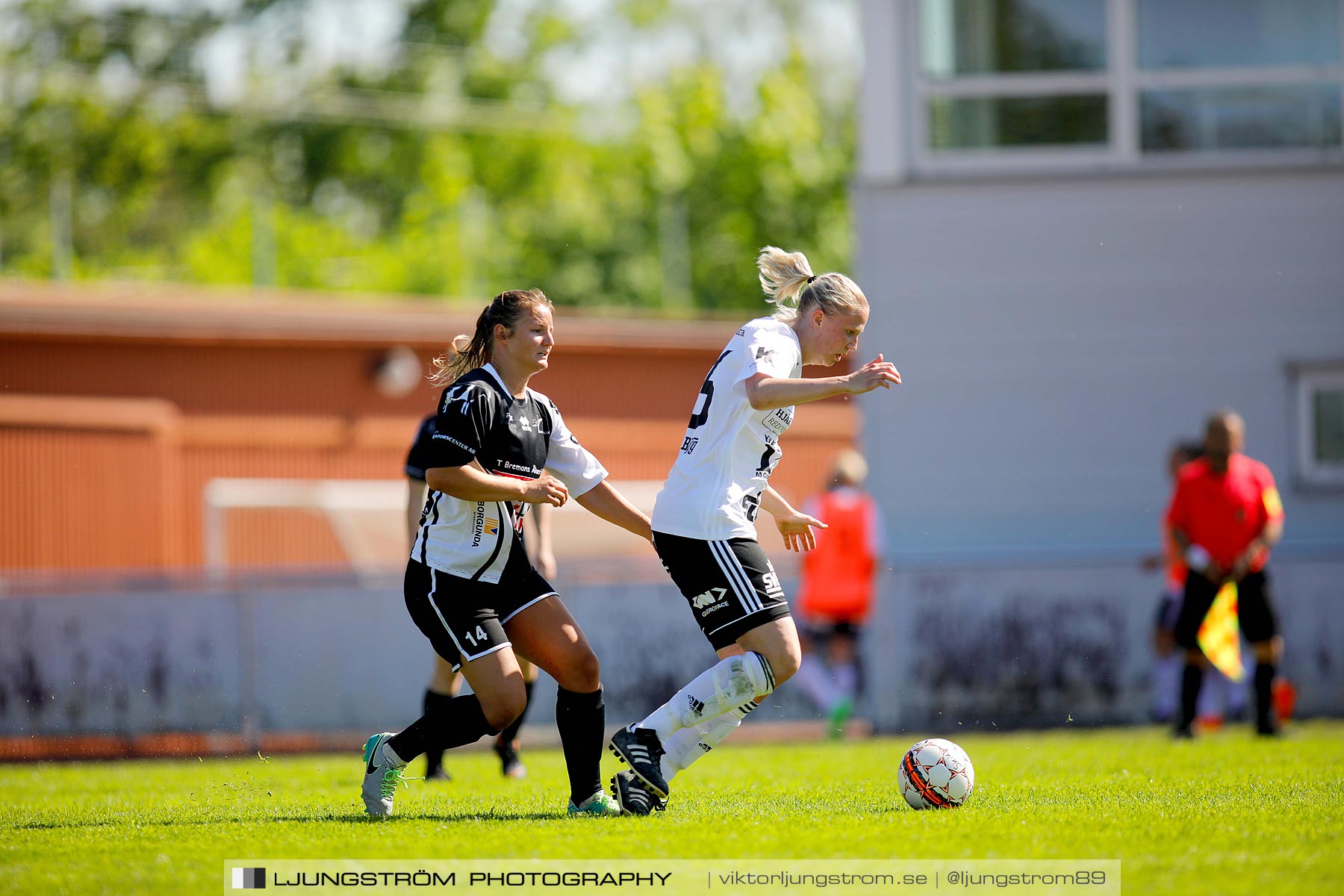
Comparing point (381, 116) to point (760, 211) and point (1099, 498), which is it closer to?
point (760, 211)

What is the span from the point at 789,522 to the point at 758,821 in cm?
128

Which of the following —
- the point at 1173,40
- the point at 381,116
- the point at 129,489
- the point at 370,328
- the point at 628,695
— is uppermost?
the point at 381,116

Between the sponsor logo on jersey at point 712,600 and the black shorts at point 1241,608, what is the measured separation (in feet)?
18.0

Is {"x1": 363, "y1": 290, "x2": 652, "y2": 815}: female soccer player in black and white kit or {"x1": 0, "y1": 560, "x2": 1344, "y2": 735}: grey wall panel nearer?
{"x1": 363, "y1": 290, "x2": 652, "y2": 815}: female soccer player in black and white kit

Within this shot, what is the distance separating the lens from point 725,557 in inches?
234

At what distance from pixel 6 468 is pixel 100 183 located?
91.0 feet

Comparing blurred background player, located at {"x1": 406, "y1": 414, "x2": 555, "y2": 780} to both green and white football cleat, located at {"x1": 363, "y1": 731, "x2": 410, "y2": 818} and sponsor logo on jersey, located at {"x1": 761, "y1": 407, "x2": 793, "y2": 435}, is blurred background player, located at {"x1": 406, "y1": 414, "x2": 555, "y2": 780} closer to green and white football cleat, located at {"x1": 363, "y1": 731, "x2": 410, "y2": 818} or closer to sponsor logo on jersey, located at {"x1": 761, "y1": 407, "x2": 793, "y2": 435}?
green and white football cleat, located at {"x1": 363, "y1": 731, "x2": 410, "y2": 818}

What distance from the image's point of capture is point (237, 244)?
4281 cm

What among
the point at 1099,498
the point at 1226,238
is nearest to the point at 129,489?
the point at 1099,498

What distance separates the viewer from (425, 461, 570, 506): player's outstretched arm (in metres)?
5.77

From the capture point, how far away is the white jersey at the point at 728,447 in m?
5.95

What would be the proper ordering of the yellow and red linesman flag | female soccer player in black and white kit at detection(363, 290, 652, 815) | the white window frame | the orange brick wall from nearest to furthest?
female soccer player in black and white kit at detection(363, 290, 652, 815) < the yellow and red linesman flag < the white window frame < the orange brick wall

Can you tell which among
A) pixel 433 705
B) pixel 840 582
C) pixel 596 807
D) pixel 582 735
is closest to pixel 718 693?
pixel 582 735

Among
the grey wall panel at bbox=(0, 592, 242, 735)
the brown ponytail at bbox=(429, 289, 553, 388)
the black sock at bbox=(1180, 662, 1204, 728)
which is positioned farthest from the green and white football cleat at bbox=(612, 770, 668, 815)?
the grey wall panel at bbox=(0, 592, 242, 735)
